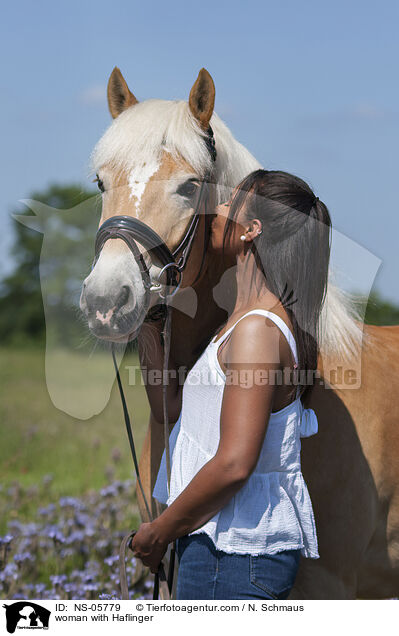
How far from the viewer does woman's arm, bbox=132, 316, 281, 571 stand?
62.2 inches

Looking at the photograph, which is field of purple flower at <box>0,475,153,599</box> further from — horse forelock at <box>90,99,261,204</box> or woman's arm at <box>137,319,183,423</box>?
horse forelock at <box>90,99,261,204</box>

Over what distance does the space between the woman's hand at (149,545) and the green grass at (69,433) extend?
883 mm

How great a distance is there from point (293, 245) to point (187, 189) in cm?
52

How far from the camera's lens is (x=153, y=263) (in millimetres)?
1990

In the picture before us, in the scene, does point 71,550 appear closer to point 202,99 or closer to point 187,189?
point 187,189

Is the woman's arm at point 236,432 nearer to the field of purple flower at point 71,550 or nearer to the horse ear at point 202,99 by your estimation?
the horse ear at point 202,99

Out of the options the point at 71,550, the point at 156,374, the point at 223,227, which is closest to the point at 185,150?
the point at 223,227

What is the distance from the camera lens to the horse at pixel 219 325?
6.65 ft

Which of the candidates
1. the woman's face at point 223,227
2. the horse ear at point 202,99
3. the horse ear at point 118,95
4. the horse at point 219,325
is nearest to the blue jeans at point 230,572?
the horse at point 219,325
